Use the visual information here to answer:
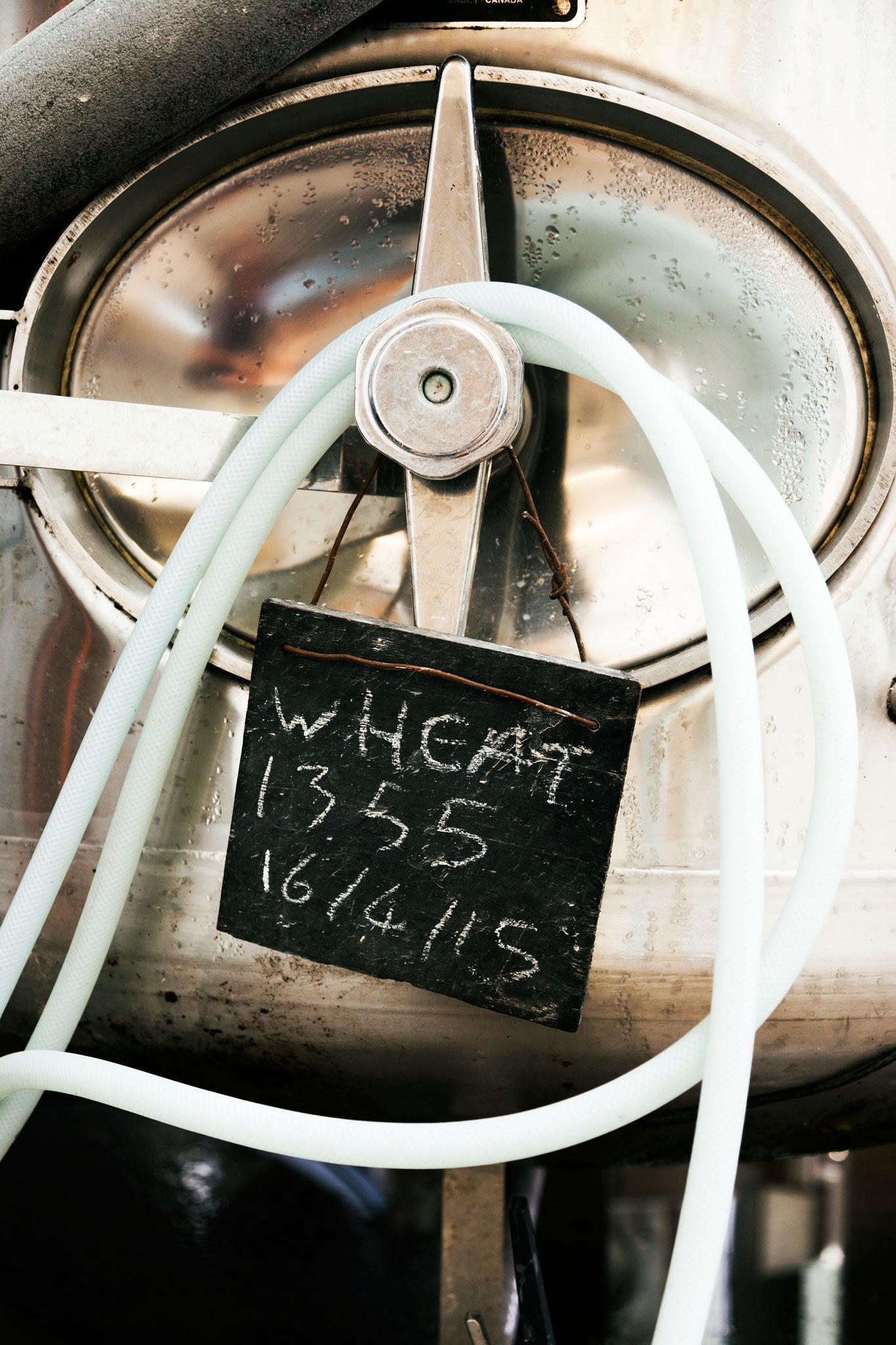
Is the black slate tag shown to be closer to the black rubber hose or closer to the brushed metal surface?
the brushed metal surface

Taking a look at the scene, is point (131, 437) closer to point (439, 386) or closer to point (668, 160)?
point (439, 386)

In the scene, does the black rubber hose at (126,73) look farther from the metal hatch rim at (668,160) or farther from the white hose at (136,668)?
the white hose at (136,668)

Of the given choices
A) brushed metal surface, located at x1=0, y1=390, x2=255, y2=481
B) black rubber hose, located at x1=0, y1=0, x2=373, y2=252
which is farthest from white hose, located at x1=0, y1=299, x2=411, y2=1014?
black rubber hose, located at x1=0, y1=0, x2=373, y2=252

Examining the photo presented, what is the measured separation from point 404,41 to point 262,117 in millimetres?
107

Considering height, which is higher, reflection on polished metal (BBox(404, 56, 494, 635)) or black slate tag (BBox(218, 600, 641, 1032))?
reflection on polished metal (BBox(404, 56, 494, 635))

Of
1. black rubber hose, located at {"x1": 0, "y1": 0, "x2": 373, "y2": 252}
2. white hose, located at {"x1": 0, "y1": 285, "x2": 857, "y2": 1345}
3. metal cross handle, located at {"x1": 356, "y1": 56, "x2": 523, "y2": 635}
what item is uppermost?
black rubber hose, located at {"x1": 0, "y1": 0, "x2": 373, "y2": 252}

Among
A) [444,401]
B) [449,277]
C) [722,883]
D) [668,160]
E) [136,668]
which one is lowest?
[722,883]

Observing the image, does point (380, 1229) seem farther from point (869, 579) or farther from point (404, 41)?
point (404, 41)

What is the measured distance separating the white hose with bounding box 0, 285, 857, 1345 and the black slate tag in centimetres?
7

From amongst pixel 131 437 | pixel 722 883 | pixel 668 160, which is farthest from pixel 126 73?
pixel 722 883

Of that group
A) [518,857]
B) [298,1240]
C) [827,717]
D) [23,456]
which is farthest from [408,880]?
[298,1240]

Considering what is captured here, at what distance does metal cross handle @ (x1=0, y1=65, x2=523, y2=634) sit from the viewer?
586 mm

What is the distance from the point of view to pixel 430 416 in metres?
0.59

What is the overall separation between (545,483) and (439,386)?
18cm
